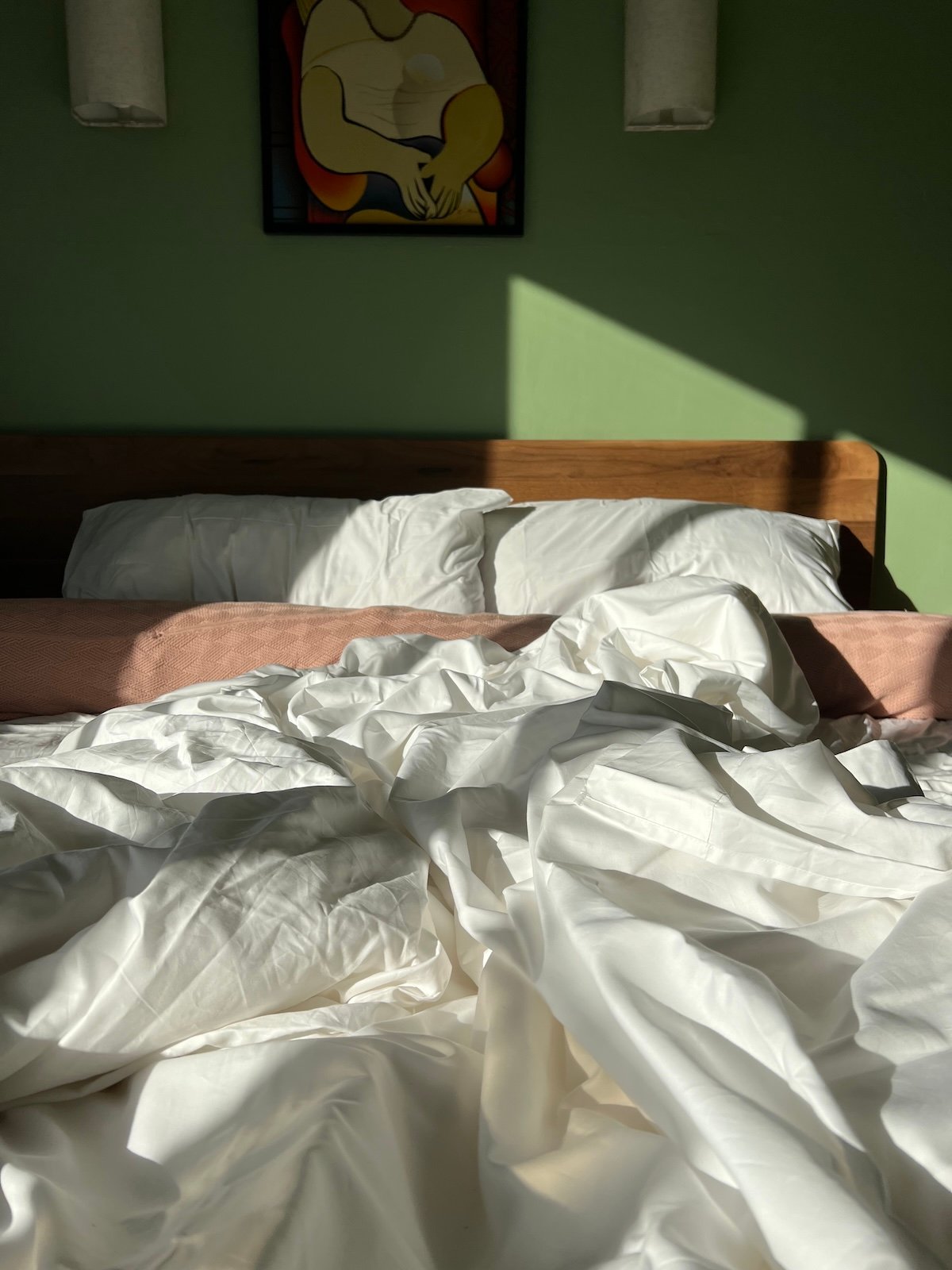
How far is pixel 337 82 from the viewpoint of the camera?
295cm

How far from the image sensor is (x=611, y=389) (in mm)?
3160

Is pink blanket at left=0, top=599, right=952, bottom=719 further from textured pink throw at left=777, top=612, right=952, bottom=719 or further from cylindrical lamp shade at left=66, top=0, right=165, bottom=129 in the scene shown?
cylindrical lamp shade at left=66, top=0, right=165, bottom=129

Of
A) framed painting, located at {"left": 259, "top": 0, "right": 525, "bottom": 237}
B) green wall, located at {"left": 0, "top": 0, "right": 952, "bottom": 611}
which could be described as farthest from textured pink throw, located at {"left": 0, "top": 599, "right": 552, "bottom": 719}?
framed painting, located at {"left": 259, "top": 0, "right": 525, "bottom": 237}

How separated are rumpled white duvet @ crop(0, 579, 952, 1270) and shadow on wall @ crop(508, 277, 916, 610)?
6.53ft

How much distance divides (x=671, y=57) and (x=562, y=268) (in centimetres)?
59

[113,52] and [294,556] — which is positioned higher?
[113,52]

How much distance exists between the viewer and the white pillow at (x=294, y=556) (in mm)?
2711

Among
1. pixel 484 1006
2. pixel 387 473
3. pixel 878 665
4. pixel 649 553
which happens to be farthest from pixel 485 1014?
pixel 387 473

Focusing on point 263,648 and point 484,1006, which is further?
point 263,648

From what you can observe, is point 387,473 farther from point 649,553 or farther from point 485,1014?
point 485,1014

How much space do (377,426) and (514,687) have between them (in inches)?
61.8

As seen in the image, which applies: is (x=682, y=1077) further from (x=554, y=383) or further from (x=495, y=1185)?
(x=554, y=383)

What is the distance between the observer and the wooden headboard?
3.06 metres

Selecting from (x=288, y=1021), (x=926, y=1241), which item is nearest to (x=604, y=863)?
(x=288, y=1021)
